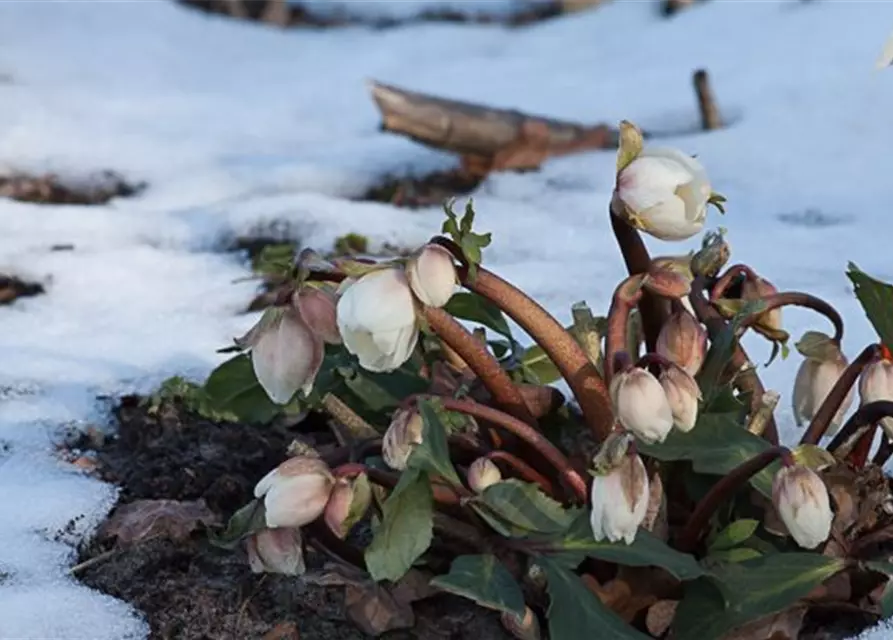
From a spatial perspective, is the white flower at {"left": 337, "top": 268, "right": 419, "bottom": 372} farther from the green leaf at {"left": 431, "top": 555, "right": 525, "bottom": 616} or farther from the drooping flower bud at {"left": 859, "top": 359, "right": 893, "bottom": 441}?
the drooping flower bud at {"left": 859, "top": 359, "right": 893, "bottom": 441}

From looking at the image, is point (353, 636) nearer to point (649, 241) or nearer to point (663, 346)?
point (663, 346)

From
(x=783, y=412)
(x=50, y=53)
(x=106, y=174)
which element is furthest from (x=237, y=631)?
(x=50, y=53)

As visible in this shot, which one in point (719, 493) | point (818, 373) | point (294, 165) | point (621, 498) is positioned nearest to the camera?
point (621, 498)

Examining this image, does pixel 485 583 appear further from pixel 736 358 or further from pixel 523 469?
pixel 736 358

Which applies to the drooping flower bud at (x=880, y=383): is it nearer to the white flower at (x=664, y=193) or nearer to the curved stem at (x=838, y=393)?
the curved stem at (x=838, y=393)

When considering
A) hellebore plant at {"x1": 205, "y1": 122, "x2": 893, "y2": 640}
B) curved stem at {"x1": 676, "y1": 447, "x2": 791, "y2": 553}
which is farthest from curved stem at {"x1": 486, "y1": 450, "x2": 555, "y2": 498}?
curved stem at {"x1": 676, "y1": 447, "x2": 791, "y2": 553}

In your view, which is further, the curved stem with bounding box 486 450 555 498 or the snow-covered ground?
the snow-covered ground

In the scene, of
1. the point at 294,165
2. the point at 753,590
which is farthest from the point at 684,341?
the point at 294,165

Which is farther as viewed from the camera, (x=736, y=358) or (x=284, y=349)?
(x=736, y=358)
